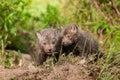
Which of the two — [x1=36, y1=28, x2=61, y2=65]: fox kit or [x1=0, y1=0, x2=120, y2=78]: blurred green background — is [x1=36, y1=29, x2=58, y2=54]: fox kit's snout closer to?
[x1=36, y1=28, x2=61, y2=65]: fox kit

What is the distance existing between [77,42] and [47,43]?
0.57m

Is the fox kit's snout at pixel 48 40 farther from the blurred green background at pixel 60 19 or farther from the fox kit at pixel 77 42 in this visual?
the blurred green background at pixel 60 19

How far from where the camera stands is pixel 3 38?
10977 millimetres

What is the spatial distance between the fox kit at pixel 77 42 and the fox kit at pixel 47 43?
15 cm

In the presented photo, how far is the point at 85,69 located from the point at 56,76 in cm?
59

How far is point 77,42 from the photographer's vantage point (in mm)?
9516

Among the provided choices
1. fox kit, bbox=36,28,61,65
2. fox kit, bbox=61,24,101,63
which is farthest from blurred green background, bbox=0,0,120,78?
fox kit, bbox=36,28,61,65

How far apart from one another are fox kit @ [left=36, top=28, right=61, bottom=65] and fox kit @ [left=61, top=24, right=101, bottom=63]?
0.15 metres

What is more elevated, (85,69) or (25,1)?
(25,1)

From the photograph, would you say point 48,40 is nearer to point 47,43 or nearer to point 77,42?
point 47,43

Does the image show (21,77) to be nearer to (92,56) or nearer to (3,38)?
(92,56)

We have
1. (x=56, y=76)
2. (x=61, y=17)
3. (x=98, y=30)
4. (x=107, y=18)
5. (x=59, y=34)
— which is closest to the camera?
(x=56, y=76)

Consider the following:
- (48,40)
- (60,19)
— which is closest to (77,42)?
(48,40)

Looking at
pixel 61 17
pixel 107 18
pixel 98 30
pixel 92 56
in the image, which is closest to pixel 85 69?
pixel 92 56
